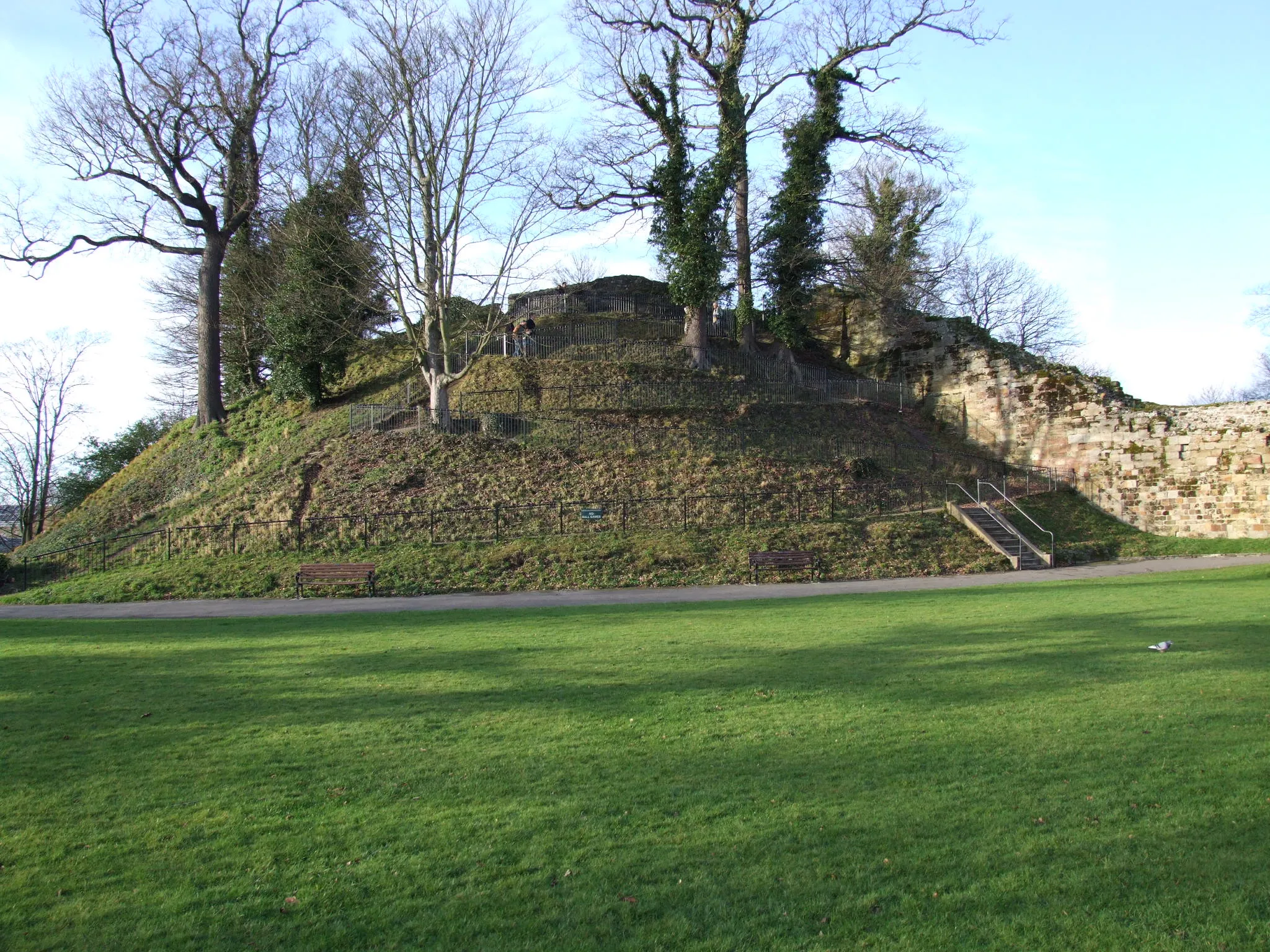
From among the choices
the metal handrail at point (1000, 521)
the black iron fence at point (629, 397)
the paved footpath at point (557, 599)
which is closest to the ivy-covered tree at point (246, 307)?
the black iron fence at point (629, 397)

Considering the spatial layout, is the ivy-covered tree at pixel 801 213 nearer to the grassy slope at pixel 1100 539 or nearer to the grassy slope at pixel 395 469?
the grassy slope at pixel 395 469

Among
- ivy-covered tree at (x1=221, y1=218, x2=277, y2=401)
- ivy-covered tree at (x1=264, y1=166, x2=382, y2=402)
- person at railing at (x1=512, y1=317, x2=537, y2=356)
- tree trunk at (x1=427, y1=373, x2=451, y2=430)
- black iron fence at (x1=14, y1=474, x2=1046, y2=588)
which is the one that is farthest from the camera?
ivy-covered tree at (x1=221, y1=218, x2=277, y2=401)

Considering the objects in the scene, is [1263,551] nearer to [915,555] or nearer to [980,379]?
[915,555]

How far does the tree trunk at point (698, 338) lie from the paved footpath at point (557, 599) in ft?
43.7

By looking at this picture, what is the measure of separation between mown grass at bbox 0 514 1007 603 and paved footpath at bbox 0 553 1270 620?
0.64 meters

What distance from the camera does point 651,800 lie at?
18.3ft

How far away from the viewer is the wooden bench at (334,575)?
63.9ft

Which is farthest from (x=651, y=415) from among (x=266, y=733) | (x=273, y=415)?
(x=266, y=733)

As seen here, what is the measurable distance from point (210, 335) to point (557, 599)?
68.9ft

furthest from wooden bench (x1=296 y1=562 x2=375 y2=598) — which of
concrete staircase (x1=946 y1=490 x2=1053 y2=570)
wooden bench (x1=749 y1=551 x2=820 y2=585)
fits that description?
concrete staircase (x1=946 y1=490 x2=1053 y2=570)

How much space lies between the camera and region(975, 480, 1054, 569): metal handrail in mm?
22188

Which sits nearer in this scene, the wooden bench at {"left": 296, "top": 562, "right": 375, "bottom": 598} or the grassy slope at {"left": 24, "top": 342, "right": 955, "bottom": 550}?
the wooden bench at {"left": 296, "top": 562, "right": 375, "bottom": 598}

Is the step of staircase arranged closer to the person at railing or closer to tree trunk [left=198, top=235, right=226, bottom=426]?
the person at railing

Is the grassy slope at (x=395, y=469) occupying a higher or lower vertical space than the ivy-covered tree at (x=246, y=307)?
lower
